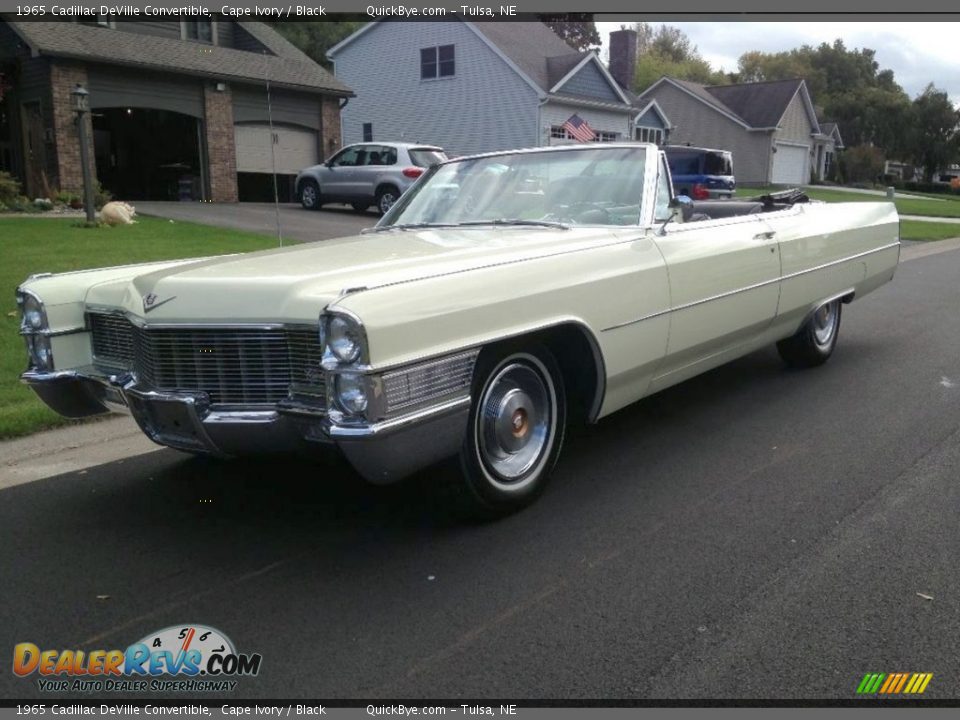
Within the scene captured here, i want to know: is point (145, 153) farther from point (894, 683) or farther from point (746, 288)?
point (894, 683)

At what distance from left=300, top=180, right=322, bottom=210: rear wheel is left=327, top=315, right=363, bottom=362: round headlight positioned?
56.5ft

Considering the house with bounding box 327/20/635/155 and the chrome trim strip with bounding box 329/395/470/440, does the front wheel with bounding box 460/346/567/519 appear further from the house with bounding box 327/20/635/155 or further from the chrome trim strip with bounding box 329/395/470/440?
the house with bounding box 327/20/635/155

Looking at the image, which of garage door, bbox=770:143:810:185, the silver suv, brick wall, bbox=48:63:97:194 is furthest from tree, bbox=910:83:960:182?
brick wall, bbox=48:63:97:194

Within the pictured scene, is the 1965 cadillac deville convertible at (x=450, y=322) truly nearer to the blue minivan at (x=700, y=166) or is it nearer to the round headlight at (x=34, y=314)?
the round headlight at (x=34, y=314)

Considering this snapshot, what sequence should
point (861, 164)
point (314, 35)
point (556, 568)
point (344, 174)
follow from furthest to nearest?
1. point (861, 164)
2. point (314, 35)
3. point (344, 174)
4. point (556, 568)

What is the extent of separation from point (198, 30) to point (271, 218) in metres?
8.65

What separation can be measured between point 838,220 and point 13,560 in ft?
18.3

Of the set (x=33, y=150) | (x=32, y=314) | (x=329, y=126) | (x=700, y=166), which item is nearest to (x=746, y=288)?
(x=32, y=314)

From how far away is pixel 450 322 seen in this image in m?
3.22

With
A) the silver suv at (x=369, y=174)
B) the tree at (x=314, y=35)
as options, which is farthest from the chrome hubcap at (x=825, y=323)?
the tree at (x=314, y=35)

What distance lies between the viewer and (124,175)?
24.1 meters

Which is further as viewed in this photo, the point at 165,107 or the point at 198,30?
the point at 198,30

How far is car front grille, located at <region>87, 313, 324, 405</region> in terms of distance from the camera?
3184mm

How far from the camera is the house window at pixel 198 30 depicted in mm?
22250
